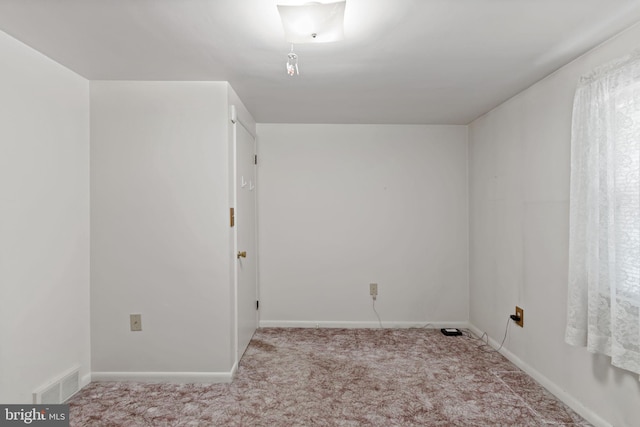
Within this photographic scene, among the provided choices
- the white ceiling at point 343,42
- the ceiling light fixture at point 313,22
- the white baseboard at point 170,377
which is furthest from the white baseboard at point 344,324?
the ceiling light fixture at point 313,22

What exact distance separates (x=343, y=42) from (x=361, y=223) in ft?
7.10

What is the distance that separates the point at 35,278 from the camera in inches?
79.2

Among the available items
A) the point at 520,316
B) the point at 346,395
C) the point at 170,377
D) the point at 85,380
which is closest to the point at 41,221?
the point at 85,380

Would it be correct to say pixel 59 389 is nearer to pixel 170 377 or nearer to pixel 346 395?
pixel 170 377

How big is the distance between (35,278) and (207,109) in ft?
5.01

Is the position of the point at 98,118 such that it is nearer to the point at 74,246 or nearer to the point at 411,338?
the point at 74,246

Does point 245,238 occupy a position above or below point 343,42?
below

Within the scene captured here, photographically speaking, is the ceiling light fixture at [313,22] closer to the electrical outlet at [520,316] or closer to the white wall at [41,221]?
the white wall at [41,221]

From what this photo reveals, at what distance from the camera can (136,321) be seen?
2.50 metres

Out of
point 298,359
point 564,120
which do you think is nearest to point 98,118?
point 298,359

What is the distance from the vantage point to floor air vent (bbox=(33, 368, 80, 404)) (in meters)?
2.02

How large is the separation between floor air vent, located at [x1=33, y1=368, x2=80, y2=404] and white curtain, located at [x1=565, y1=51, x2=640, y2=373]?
3.18m

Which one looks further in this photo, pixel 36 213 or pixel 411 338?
pixel 411 338

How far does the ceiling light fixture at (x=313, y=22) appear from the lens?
1.51m
